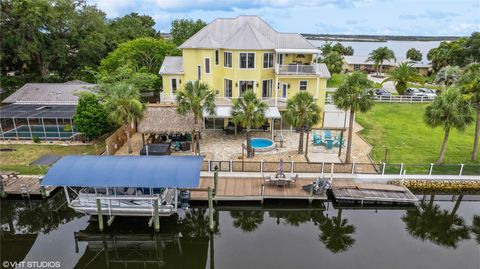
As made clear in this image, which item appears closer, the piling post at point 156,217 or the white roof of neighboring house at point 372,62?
the piling post at point 156,217

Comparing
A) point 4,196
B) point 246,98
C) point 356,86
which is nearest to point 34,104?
point 4,196

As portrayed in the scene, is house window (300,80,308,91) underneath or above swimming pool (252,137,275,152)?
above

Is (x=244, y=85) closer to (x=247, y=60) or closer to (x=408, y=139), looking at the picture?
(x=247, y=60)

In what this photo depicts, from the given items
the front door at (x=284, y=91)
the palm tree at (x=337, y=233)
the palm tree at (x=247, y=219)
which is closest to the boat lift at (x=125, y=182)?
the palm tree at (x=247, y=219)

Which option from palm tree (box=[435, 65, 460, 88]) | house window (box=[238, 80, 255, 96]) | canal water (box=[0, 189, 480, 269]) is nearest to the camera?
canal water (box=[0, 189, 480, 269])

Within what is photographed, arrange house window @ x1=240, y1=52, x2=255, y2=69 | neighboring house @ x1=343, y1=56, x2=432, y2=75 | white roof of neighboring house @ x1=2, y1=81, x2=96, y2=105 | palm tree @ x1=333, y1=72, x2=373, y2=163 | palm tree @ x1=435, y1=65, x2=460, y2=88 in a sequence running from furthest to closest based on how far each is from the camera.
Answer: neighboring house @ x1=343, y1=56, x2=432, y2=75
palm tree @ x1=435, y1=65, x2=460, y2=88
white roof of neighboring house @ x1=2, y1=81, x2=96, y2=105
house window @ x1=240, y1=52, x2=255, y2=69
palm tree @ x1=333, y1=72, x2=373, y2=163

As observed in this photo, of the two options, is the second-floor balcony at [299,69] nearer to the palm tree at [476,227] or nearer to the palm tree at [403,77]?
the palm tree at [476,227]

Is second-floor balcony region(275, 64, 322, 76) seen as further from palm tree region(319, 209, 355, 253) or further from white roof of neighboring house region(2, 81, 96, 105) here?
white roof of neighboring house region(2, 81, 96, 105)

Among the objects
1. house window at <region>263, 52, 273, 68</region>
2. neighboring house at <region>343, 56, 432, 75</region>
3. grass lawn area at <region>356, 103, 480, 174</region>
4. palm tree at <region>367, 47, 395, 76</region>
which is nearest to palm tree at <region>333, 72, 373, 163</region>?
grass lawn area at <region>356, 103, 480, 174</region>
